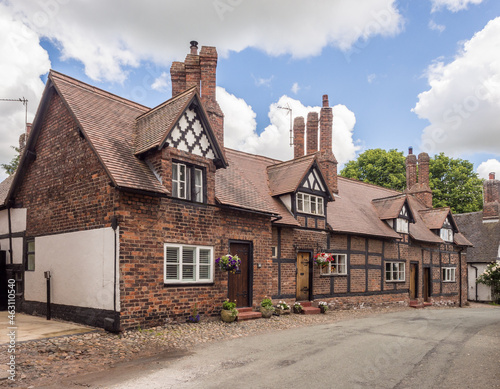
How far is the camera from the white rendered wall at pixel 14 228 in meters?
14.8

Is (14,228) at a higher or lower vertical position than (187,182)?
lower

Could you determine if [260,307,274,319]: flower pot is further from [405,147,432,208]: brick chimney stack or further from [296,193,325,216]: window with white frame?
[405,147,432,208]: brick chimney stack

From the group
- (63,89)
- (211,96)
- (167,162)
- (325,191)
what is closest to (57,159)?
(63,89)

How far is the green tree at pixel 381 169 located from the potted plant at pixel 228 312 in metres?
31.0

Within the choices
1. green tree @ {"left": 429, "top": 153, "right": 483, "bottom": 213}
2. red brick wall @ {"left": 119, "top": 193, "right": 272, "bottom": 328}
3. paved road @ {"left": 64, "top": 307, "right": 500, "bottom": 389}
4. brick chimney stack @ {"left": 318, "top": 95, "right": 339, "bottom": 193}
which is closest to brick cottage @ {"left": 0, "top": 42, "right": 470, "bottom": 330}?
red brick wall @ {"left": 119, "top": 193, "right": 272, "bottom": 328}

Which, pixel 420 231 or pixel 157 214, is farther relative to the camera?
pixel 420 231

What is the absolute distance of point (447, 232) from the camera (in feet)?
93.7

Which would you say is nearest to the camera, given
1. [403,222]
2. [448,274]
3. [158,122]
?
[158,122]

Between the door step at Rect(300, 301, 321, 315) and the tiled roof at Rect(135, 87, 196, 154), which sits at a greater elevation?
the tiled roof at Rect(135, 87, 196, 154)

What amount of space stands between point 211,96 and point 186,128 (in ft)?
11.0

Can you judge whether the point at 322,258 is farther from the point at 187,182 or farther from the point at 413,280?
the point at 413,280

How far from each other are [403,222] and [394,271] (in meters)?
2.94

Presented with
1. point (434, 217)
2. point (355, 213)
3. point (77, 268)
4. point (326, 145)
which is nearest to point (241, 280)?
point (77, 268)

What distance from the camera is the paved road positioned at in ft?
23.0
